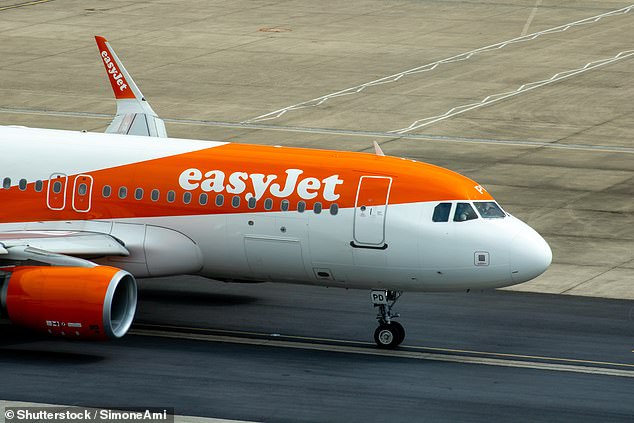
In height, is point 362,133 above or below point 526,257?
above

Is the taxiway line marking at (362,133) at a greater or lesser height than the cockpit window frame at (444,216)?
greater

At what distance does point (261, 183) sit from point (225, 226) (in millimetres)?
1183

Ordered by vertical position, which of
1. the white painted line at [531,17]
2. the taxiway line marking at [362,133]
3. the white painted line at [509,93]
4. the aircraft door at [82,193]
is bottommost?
the aircraft door at [82,193]

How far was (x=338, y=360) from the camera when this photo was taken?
99.6 ft

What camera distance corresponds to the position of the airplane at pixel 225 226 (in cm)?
3003

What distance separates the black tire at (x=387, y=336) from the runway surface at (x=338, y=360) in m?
0.27

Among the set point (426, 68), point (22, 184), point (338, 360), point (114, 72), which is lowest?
point (338, 360)

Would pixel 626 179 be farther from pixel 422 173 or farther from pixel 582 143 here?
pixel 422 173

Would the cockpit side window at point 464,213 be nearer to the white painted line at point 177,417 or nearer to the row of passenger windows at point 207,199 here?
the row of passenger windows at point 207,199

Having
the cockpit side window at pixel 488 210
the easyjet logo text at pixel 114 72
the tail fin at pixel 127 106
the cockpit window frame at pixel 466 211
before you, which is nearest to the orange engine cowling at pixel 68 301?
the cockpit window frame at pixel 466 211

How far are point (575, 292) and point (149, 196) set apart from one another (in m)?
10.7

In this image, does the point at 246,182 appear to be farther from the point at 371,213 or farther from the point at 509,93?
the point at 509,93

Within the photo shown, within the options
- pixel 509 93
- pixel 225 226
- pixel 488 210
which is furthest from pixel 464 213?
pixel 509 93

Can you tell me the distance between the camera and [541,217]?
42188mm
